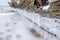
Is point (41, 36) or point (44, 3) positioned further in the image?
point (44, 3)

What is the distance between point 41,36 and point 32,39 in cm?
16

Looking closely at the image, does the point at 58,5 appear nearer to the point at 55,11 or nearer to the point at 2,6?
the point at 55,11

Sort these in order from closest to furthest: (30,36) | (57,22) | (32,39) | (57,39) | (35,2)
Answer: (57,39) < (57,22) < (32,39) < (30,36) < (35,2)

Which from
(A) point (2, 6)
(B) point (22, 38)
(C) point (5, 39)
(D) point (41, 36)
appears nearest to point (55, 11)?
(D) point (41, 36)

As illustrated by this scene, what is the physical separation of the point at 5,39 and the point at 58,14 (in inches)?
40.0

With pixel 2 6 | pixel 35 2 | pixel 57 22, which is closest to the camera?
pixel 57 22

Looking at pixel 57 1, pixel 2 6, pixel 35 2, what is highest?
pixel 57 1

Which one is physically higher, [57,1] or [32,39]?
[57,1]

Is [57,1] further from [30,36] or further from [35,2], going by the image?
[35,2]

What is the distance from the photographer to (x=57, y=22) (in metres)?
2.24

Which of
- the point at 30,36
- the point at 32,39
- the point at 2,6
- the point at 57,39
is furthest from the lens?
the point at 2,6

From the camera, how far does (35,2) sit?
4.52 meters

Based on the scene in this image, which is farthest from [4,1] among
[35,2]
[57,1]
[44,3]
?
[57,1]

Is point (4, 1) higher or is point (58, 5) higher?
point (58, 5)
